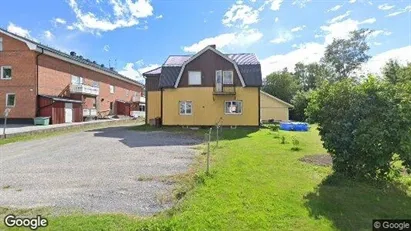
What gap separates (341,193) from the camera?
22.7 feet

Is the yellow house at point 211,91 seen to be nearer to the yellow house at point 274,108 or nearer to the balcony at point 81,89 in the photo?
the balcony at point 81,89

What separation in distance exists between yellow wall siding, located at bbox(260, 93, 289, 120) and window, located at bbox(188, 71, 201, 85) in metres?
19.0

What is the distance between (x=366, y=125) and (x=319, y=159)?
393 cm

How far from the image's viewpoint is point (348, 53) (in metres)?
56.0

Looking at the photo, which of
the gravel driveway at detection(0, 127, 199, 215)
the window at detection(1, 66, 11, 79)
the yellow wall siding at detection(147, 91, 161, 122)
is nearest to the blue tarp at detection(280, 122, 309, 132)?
the yellow wall siding at detection(147, 91, 161, 122)

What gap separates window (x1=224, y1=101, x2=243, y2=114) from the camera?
25.8m

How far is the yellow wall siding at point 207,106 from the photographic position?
25484 millimetres

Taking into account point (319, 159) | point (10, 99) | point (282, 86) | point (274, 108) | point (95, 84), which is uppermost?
point (282, 86)

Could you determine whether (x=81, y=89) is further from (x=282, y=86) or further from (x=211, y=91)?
(x=282, y=86)

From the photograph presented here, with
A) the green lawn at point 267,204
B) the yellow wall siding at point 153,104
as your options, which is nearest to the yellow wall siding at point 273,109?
the yellow wall siding at point 153,104

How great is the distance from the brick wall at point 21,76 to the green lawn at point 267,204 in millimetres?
25746

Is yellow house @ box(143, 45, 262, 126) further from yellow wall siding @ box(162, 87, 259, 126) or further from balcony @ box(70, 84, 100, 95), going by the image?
balcony @ box(70, 84, 100, 95)

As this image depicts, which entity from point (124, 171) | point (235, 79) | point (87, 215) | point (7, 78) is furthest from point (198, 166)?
point (7, 78)

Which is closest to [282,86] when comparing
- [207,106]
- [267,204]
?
[207,106]
